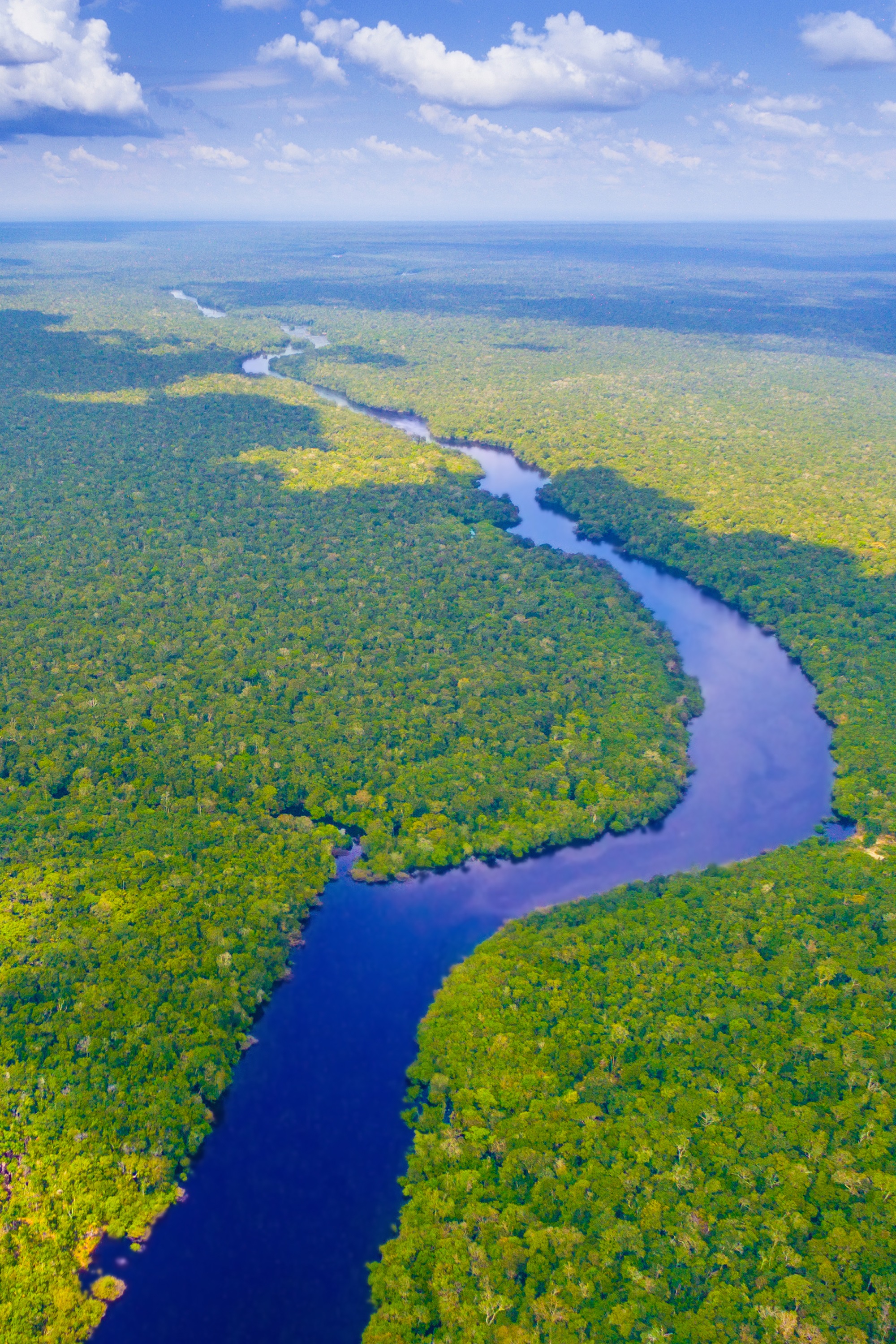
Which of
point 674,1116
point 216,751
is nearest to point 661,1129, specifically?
point 674,1116

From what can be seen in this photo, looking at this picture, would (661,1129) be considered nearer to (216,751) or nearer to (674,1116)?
(674,1116)

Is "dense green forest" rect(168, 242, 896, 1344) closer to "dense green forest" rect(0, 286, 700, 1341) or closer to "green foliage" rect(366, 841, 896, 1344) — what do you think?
"green foliage" rect(366, 841, 896, 1344)

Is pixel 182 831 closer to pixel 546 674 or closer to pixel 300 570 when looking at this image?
pixel 546 674

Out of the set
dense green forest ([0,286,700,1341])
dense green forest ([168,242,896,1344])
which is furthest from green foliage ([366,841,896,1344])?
dense green forest ([0,286,700,1341])

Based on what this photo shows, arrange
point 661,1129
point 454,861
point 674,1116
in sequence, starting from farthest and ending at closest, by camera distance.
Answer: point 454,861, point 674,1116, point 661,1129

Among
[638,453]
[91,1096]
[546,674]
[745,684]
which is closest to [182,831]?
[91,1096]

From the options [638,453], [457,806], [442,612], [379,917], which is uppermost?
[638,453]

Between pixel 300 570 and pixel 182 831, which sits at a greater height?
pixel 300 570
